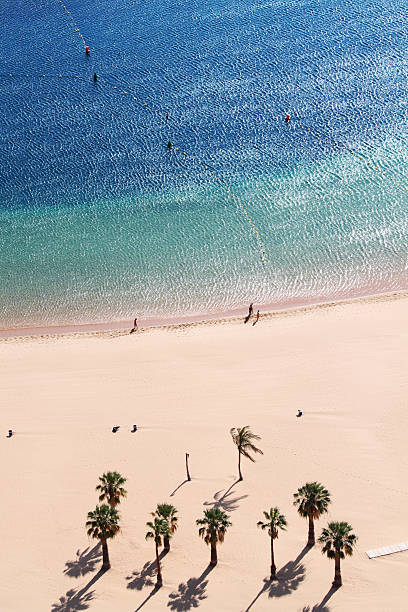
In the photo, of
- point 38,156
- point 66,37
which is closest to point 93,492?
point 38,156

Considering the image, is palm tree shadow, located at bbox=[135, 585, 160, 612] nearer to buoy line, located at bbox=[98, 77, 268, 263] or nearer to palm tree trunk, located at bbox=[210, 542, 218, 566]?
palm tree trunk, located at bbox=[210, 542, 218, 566]

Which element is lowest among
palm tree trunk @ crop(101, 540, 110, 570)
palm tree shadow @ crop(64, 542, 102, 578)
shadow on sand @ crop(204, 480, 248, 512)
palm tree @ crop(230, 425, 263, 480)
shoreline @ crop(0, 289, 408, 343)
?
shoreline @ crop(0, 289, 408, 343)

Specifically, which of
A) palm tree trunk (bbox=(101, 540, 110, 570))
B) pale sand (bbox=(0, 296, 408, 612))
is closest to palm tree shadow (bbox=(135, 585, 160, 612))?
pale sand (bbox=(0, 296, 408, 612))

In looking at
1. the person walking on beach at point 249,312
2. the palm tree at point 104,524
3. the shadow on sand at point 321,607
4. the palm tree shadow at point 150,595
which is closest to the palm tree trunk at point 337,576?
the shadow on sand at point 321,607

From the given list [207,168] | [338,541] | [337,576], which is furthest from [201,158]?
[337,576]

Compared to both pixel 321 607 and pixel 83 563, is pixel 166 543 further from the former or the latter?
pixel 321 607

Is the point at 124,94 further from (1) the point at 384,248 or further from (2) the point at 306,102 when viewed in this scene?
(1) the point at 384,248
